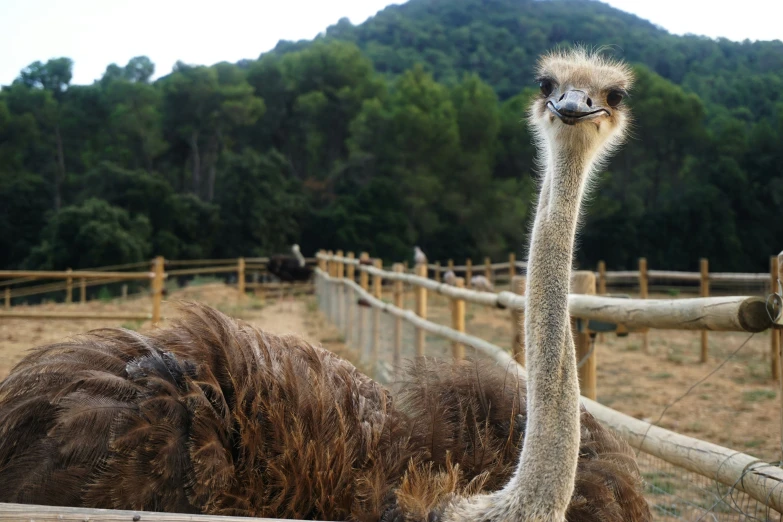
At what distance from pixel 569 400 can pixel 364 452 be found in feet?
1.85

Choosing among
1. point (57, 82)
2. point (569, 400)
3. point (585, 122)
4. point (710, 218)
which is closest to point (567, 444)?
point (569, 400)

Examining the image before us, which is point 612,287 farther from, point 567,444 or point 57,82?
point 57,82

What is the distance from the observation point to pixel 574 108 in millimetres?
1565

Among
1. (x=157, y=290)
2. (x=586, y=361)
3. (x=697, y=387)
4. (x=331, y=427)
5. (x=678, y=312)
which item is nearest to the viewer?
(x=331, y=427)

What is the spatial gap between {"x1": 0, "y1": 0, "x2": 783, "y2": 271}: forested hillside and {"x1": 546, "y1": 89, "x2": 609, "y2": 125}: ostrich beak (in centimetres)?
1337

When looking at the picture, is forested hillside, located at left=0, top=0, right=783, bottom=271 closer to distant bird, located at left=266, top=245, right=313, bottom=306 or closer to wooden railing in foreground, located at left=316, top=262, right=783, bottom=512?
distant bird, located at left=266, top=245, right=313, bottom=306

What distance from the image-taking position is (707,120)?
894 inches

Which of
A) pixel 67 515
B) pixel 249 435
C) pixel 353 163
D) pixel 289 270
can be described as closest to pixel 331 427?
pixel 249 435

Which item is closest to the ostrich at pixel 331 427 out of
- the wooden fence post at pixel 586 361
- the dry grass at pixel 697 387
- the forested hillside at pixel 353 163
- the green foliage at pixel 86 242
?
the wooden fence post at pixel 586 361

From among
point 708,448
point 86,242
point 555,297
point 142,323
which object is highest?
point 86,242

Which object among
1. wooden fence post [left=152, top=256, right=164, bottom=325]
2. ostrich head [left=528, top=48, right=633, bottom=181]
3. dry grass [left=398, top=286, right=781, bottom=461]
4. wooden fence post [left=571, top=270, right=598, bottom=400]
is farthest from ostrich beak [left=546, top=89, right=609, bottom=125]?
wooden fence post [left=152, top=256, right=164, bottom=325]

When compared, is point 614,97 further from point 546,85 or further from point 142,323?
point 142,323

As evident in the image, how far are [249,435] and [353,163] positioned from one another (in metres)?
32.1

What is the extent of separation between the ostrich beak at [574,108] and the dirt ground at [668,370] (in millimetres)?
1349
